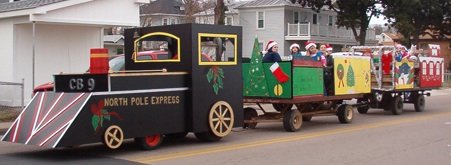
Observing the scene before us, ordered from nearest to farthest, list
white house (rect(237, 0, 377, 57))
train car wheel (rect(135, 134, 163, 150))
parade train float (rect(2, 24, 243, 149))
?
parade train float (rect(2, 24, 243, 149)) → train car wheel (rect(135, 134, 163, 150)) → white house (rect(237, 0, 377, 57))

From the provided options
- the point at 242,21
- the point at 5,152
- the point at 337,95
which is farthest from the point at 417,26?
the point at 5,152

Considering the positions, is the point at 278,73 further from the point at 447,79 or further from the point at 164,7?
the point at 164,7

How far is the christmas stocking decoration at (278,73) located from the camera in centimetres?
1363

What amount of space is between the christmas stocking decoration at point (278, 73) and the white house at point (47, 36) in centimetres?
744

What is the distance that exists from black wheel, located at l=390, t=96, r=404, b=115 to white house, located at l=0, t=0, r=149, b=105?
9083 mm

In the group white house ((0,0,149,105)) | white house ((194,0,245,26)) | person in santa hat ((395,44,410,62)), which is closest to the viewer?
white house ((0,0,149,105))

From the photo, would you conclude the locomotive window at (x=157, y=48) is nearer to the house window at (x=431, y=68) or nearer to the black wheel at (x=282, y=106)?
the black wheel at (x=282, y=106)

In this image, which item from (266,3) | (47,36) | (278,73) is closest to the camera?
Answer: (278,73)

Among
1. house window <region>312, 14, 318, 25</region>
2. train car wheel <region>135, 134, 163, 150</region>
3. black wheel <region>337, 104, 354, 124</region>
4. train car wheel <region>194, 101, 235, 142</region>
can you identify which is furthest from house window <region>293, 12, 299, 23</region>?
train car wheel <region>135, 134, 163, 150</region>

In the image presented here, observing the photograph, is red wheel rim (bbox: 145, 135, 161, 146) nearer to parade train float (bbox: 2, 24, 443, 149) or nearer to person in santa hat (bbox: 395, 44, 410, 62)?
parade train float (bbox: 2, 24, 443, 149)

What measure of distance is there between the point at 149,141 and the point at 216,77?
1.86 m

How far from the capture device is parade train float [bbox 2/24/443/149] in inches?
385

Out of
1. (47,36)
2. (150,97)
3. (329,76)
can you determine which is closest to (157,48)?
(150,97)

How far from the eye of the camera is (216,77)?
1169 centimetres
